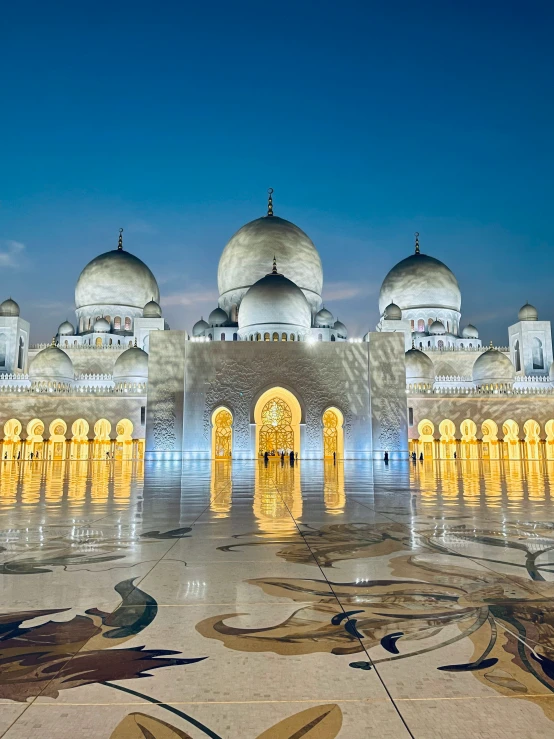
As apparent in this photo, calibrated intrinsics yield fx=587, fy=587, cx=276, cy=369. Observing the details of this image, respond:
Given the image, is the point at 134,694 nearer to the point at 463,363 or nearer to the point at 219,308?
the point at 219,308

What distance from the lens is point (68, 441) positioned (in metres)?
23.8

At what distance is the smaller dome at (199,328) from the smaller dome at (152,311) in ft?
6.83

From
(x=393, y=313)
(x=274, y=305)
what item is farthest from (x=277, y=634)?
(x=393, y=313)

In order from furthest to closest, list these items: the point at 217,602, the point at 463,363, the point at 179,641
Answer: the point at 463,363 → the point at 217,602 → the point at 179,641

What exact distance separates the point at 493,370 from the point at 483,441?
12.4 ft

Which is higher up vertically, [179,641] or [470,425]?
[470,425]

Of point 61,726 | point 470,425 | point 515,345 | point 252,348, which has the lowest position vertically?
point 61,726

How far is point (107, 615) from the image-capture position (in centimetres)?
187

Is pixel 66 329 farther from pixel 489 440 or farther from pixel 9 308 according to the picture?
pixel 489 440

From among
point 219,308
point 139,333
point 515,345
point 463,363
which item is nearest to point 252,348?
point 219,308

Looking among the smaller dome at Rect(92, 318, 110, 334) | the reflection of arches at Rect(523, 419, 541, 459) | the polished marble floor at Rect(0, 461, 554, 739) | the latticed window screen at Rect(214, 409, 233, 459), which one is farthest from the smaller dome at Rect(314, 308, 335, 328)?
the polished marble floor at Rect(0, 461, 554, 739)

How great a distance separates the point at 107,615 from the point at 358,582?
0.98 meters

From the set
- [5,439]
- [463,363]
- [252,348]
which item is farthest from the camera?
[463,363]

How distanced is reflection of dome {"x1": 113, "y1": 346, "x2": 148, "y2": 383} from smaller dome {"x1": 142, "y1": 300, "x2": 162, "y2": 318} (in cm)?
441
